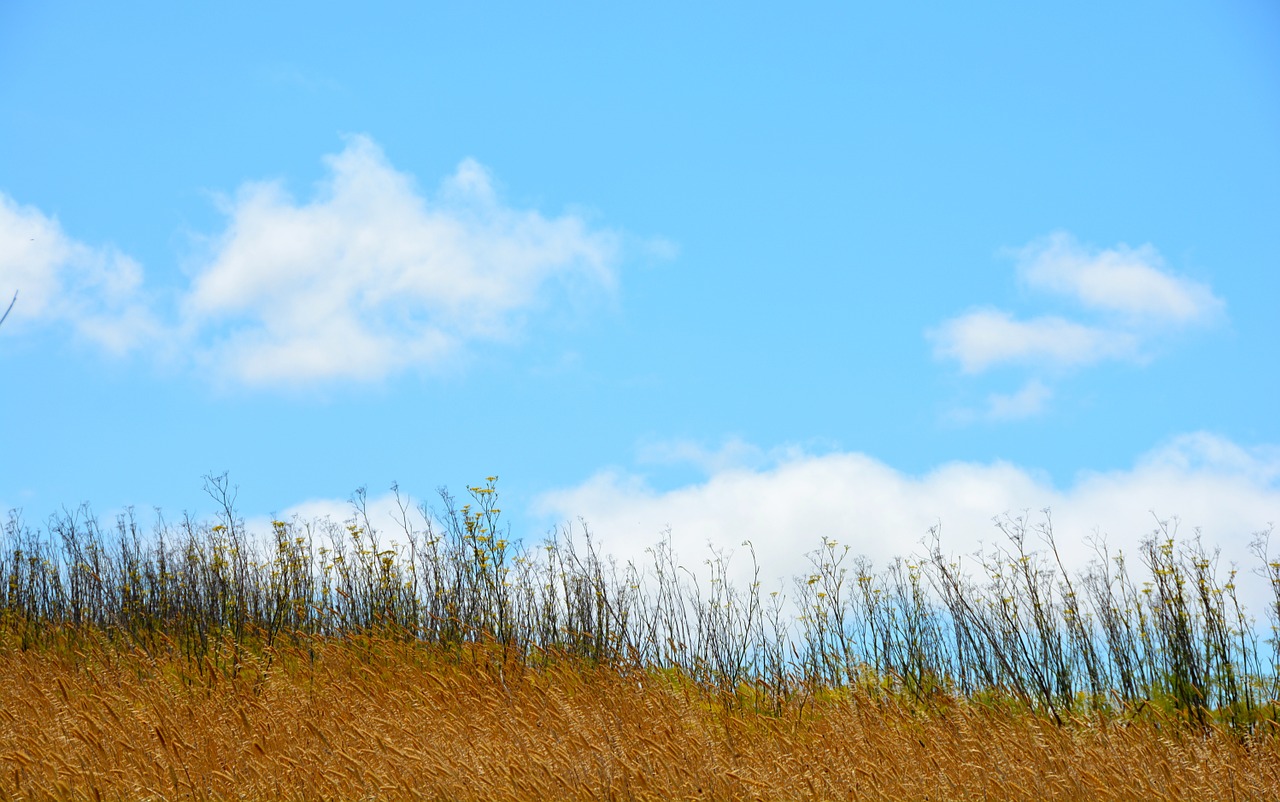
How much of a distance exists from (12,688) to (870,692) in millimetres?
9365

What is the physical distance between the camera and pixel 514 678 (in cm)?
1003

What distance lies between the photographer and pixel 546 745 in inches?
252

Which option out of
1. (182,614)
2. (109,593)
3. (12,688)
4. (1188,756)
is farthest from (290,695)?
(1188,756)

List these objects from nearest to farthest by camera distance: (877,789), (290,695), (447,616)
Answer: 1. (877,789)
2. (290,695)
3. (447,616)

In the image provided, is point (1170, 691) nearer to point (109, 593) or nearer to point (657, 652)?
point (657, 652)

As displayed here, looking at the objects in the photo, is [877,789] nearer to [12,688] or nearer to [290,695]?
[290,695]

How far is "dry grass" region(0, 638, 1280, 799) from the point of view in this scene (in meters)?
5.70

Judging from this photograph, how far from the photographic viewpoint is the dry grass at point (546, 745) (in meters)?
5.70

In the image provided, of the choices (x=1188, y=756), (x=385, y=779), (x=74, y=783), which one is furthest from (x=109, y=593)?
(x=1188, y=756)

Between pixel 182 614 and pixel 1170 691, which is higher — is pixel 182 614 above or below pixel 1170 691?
above

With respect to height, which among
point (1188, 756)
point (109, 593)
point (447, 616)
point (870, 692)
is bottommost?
point (1188, 756)

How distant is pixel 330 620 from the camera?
→ 12.6m

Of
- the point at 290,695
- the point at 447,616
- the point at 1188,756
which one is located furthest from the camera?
the point at 447,616

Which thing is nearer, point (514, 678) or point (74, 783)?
point (74, 783)
